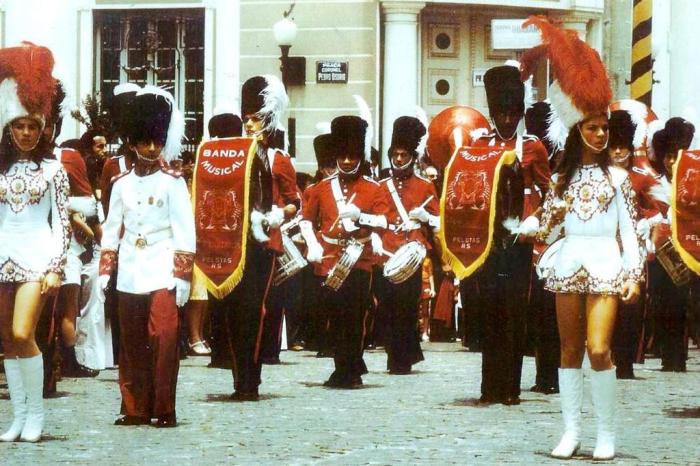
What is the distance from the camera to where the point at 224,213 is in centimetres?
1384

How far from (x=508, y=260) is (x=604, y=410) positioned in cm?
302

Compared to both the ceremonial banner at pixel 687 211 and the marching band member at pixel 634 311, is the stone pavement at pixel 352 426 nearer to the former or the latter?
the marching band member at pixel 634 311

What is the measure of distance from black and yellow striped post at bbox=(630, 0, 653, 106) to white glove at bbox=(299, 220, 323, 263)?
9.53 ft

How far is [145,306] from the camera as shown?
12.1 metres

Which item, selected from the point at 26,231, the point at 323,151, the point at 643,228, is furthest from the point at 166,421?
the point at 323,151

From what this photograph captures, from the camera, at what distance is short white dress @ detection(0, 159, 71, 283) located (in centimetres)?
1130

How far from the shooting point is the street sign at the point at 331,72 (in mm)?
26719

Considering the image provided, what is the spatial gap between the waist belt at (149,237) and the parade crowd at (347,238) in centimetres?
1

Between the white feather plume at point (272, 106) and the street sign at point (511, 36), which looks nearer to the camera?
the white feather plume at point (272, 106)

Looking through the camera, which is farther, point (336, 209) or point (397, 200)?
point (397, 200)

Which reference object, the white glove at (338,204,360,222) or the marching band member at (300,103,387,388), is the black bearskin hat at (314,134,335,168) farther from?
the white glove at (338,204,360,222)

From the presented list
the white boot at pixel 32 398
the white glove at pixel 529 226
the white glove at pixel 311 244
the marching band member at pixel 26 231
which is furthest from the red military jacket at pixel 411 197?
the white boot at pixel 32 398

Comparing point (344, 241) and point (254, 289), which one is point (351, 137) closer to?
point (344, 241)

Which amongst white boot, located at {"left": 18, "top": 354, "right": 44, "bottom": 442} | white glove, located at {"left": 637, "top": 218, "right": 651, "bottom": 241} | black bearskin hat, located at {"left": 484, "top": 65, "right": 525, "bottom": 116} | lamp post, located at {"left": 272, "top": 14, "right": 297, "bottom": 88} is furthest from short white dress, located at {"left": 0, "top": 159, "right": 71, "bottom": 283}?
lamp post, located at {"left": 272, "top": 14, "right": 297, "bottom": 88}
